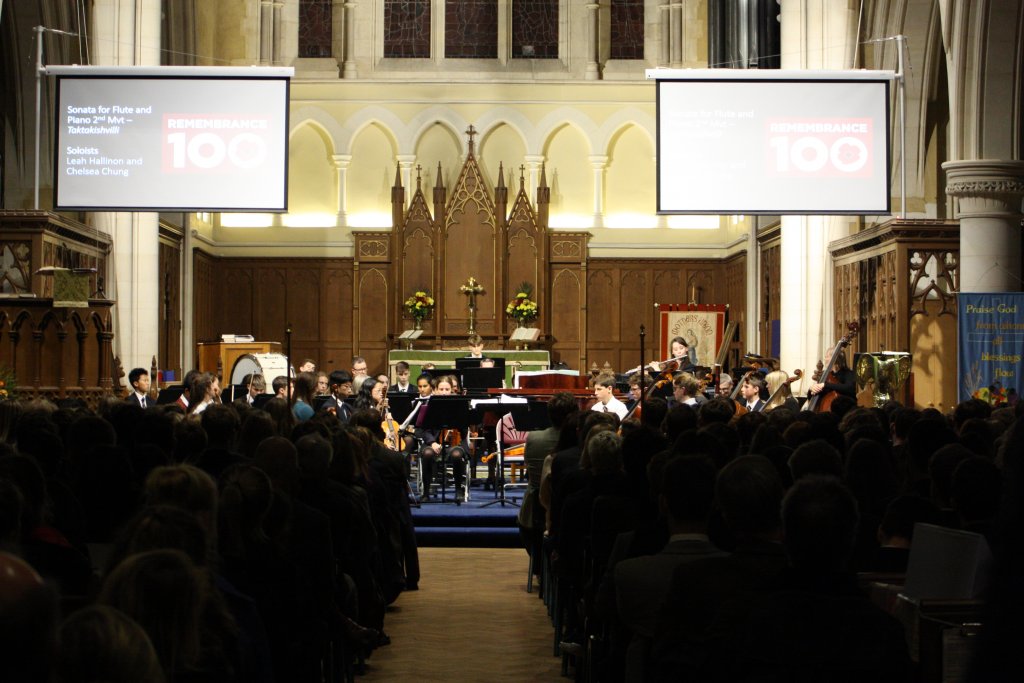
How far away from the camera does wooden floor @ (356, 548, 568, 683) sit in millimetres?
6043

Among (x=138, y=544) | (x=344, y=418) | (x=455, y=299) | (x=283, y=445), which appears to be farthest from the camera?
(x=455, y=299)

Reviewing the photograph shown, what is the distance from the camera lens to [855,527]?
7.84ft

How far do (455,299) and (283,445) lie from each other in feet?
55.4

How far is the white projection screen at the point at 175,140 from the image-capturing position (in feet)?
41.8

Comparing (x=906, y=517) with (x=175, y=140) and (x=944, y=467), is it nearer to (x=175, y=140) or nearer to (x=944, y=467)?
(x=944, y=467)

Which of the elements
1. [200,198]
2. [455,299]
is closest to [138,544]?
[200,198]

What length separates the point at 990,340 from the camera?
11.0 m

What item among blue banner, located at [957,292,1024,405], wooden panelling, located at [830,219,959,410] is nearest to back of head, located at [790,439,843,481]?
blue banner, located at [957,292,1024,405]

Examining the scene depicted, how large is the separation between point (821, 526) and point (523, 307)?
18.2 m

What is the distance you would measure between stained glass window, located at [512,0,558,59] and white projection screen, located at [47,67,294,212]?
9.73m

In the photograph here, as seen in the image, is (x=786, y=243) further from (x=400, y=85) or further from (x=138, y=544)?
(x=138, y=544)

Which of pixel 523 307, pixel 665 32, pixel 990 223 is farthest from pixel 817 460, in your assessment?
pixel 665 32

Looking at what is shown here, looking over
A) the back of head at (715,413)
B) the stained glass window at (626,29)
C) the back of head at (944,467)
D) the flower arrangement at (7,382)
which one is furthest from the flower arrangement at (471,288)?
the back of head at (944,467)

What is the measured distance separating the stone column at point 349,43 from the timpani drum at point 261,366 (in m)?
7.85
